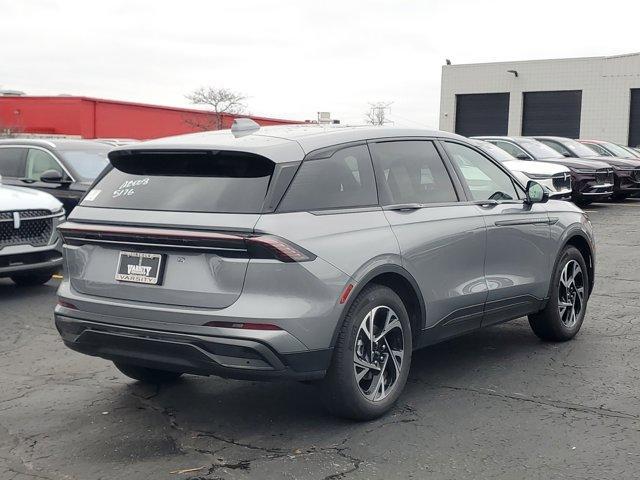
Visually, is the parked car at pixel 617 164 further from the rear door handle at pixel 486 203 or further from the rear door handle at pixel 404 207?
the rear door handle at pixel 404 207

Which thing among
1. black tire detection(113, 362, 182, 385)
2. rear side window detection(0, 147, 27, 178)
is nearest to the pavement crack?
black tire detection(113, 362, 182, 385)

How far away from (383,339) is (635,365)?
2.28 meters

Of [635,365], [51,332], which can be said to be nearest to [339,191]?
[635,365]

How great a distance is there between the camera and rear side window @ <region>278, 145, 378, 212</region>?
188 inches

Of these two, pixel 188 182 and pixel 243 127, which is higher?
pixel 243 127

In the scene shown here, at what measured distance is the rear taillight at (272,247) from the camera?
446 centimetres

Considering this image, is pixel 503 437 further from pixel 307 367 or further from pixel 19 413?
pixel 19 413

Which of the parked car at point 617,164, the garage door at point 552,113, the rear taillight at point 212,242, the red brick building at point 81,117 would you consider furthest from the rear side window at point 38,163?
the garage door at point 552,113

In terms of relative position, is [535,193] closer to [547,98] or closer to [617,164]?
[617,164]

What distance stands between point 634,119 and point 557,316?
41.4 m

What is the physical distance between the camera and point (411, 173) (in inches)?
222

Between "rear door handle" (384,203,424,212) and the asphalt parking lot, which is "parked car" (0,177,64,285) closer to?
the asphalt parking lot

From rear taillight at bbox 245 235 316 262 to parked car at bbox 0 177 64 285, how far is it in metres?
5.30

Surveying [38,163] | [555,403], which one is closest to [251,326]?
[555,403]
